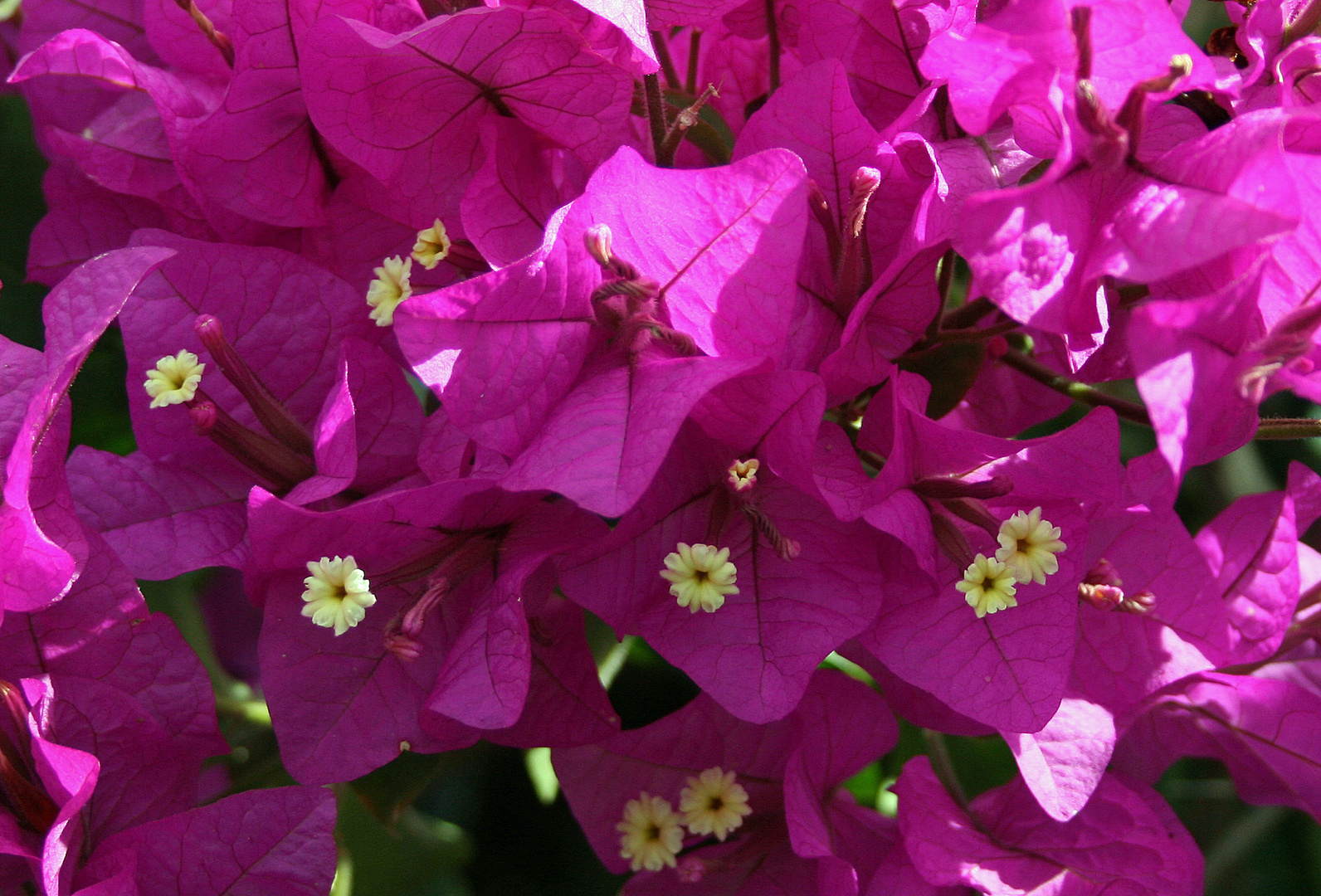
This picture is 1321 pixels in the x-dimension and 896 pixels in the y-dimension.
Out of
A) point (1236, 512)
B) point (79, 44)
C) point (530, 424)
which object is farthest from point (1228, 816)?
point (79, 44)

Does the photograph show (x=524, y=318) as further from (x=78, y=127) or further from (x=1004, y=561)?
(x=78, y=127)

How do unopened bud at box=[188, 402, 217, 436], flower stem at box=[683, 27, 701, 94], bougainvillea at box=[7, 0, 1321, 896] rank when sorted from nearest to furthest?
bougainvillea at box=[7, 0, 1321, 896]
unopened bud at box=[188, 402, 217, 436]
flower stem at box=[683, 27, 701, 94]

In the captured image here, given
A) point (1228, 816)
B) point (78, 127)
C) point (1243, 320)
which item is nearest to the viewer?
point (1243, 320)

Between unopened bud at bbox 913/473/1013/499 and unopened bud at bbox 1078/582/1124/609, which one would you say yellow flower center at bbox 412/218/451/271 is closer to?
unopened bud at bbox 913/473/1013/499

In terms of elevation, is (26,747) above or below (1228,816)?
above

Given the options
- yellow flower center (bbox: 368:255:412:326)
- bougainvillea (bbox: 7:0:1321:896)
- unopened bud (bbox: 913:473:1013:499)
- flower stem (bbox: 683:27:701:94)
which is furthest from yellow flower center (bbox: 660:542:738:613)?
flower stem (bbox: 683:27:701:94)

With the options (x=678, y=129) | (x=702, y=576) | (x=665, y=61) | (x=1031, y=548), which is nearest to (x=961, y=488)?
(x=1031, y=548)

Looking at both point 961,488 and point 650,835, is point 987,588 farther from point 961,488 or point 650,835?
point 650,835
